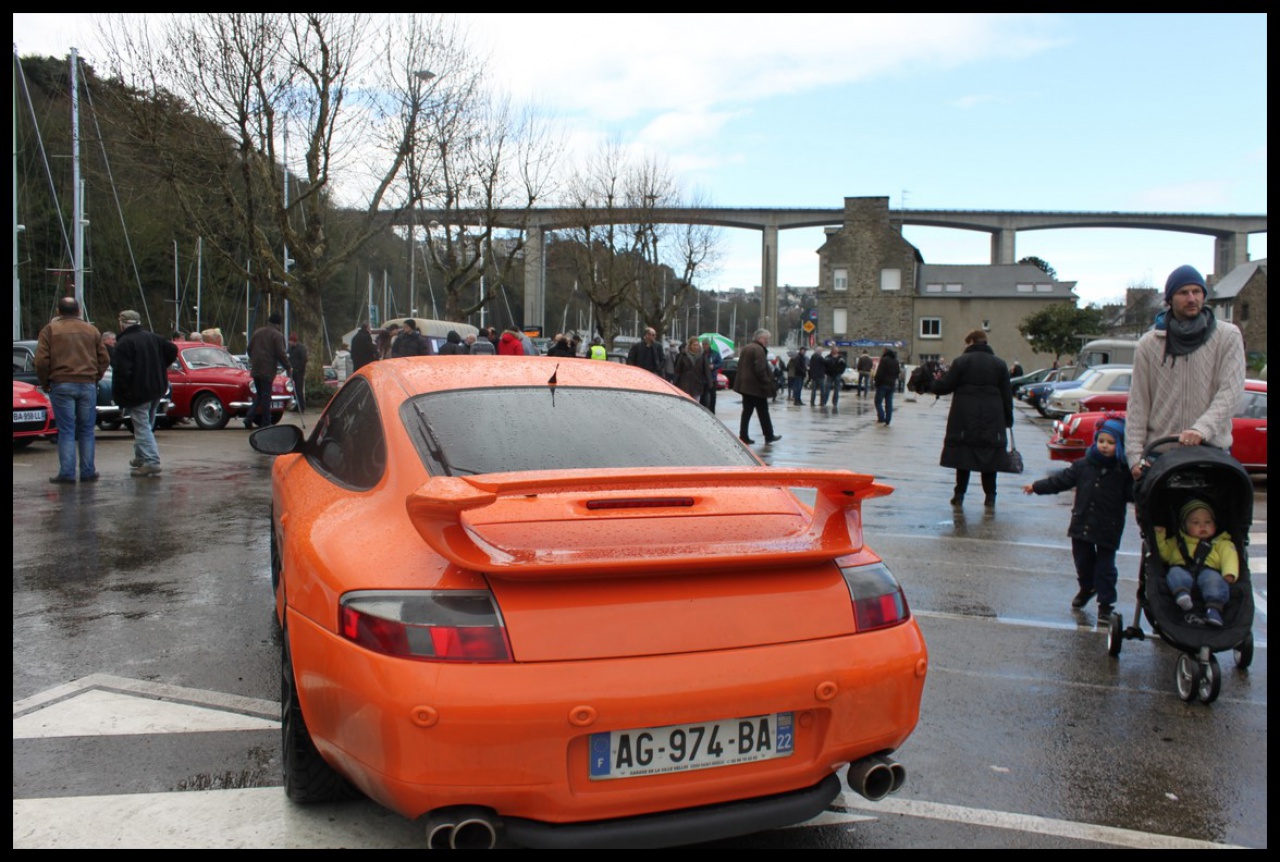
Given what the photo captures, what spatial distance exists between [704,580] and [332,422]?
241 centimetres

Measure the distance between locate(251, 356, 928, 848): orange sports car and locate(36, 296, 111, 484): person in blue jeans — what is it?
852cm

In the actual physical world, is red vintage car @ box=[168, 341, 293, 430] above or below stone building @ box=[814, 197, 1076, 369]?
below

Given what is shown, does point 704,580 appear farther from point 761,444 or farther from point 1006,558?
point 761,444

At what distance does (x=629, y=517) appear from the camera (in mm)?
3027

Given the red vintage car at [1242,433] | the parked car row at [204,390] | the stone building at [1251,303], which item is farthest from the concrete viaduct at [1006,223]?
the red vintage car at [1242,433]

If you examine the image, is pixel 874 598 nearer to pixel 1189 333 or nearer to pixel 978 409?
pixel 1189 333

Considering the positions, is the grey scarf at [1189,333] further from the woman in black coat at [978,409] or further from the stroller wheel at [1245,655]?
the woman in black coat at [978,409]

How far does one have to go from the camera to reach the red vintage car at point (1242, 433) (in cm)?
1380

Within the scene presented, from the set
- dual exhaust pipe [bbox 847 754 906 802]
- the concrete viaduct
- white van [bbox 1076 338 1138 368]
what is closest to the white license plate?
dual exhaust pipe [bbox 847 754 906 802]

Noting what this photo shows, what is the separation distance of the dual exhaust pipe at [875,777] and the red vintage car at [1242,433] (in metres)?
11.0

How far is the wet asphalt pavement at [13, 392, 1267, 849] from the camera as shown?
3369 mm

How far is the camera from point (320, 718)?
2.94 meters

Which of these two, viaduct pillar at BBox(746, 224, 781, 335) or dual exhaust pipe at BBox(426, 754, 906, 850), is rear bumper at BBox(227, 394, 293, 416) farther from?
viaduct pillar at BBox(746, 224, 781, 335)
